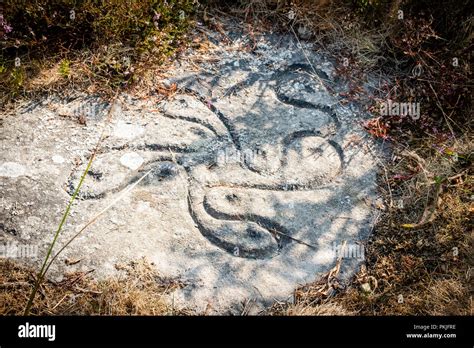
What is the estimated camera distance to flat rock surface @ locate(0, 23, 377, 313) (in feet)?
10.5

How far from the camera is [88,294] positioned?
2953mm

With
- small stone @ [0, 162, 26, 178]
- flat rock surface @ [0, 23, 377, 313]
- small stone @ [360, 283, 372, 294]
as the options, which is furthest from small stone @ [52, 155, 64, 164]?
small stone @ [360, 283, 372, 294]

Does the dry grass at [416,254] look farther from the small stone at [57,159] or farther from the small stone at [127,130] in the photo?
the small stone at [57,159]

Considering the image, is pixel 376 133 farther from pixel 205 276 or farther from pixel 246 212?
pixel 205 276

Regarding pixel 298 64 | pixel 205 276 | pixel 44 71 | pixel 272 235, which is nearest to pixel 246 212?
pixel 272 235

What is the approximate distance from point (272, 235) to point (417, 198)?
122cm

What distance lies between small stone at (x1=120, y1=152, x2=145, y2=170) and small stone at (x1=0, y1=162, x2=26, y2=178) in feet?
2.43

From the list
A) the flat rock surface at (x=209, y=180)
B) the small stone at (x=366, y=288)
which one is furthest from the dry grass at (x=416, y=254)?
the flat rock surface at (x=209, y=180)

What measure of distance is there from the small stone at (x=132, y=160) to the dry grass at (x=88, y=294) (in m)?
0.88

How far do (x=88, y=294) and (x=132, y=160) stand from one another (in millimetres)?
1125

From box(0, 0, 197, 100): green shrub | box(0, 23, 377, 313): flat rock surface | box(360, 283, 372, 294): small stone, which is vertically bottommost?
box(360, 283, 372, 294): small stone

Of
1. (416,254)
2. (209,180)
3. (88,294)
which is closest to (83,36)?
(209,180)

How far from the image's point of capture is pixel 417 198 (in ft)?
12.0

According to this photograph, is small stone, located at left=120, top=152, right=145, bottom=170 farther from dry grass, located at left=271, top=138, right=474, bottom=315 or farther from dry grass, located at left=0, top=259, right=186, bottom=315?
dry grass, located at left=271, top=138, right=474, bottom=315
